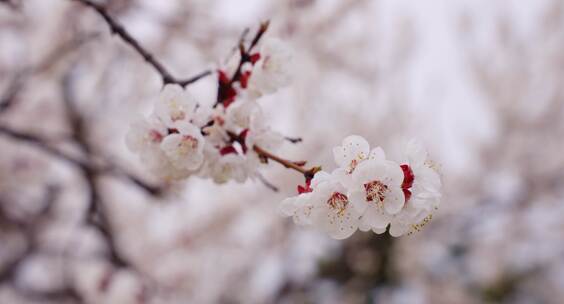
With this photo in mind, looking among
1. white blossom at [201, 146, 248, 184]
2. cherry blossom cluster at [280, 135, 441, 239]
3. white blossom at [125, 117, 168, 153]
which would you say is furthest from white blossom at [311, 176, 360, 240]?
white blossom at [125, 117, 168, 153]

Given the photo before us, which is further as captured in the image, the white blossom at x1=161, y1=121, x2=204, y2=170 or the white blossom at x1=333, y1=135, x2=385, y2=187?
the white blossom at x1=161, y1=121, x2=204, y2=170

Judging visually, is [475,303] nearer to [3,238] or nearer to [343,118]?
[343,118]

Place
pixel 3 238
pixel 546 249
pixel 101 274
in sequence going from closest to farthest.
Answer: pixel 101 274 < pixel 3 238 < pixel 546 249

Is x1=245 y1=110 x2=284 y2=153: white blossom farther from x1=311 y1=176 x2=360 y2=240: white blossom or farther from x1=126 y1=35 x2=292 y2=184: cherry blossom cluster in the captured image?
x1=311 y1=176 x2=360 y2=240: white blossom

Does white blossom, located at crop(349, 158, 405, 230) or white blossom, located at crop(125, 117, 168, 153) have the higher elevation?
white blossom, located at crop(125, 117, 168, 153)

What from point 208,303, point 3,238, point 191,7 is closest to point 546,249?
point 208,303

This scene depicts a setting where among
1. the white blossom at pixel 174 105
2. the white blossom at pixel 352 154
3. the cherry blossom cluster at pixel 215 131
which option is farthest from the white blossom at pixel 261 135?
the white blossom at pixel 352 154

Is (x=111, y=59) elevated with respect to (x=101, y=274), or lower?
elevated

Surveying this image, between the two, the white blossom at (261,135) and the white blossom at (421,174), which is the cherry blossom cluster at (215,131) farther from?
the white blossom at (421,174)
